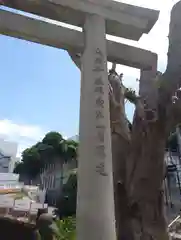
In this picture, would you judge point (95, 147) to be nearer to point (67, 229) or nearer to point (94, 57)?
point (94, 57)

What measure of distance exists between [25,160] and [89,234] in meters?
17.2

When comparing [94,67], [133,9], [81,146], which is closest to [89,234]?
[81,146]

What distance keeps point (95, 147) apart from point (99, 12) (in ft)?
4.68

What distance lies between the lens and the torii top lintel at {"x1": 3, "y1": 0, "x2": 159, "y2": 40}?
9.14 ft

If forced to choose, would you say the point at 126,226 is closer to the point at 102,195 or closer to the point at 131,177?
the point at 131,177

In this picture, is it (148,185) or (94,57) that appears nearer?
(94,57)

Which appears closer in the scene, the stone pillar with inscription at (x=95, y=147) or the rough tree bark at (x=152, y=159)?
the stone pillar with inscription at (x=95, y=147)

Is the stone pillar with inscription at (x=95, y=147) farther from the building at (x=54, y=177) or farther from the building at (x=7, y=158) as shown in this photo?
the building at (x=7, y=158)

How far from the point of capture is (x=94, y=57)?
268cm

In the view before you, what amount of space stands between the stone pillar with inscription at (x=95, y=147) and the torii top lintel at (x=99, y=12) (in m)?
0.10

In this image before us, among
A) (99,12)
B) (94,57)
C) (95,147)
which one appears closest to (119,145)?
(95,147)

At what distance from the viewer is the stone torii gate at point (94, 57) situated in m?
2.15

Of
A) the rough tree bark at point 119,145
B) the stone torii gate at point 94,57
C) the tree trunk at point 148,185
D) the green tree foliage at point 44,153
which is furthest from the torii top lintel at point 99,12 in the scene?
the green tree foliage at point 44,153

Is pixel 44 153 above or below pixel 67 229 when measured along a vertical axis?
above
